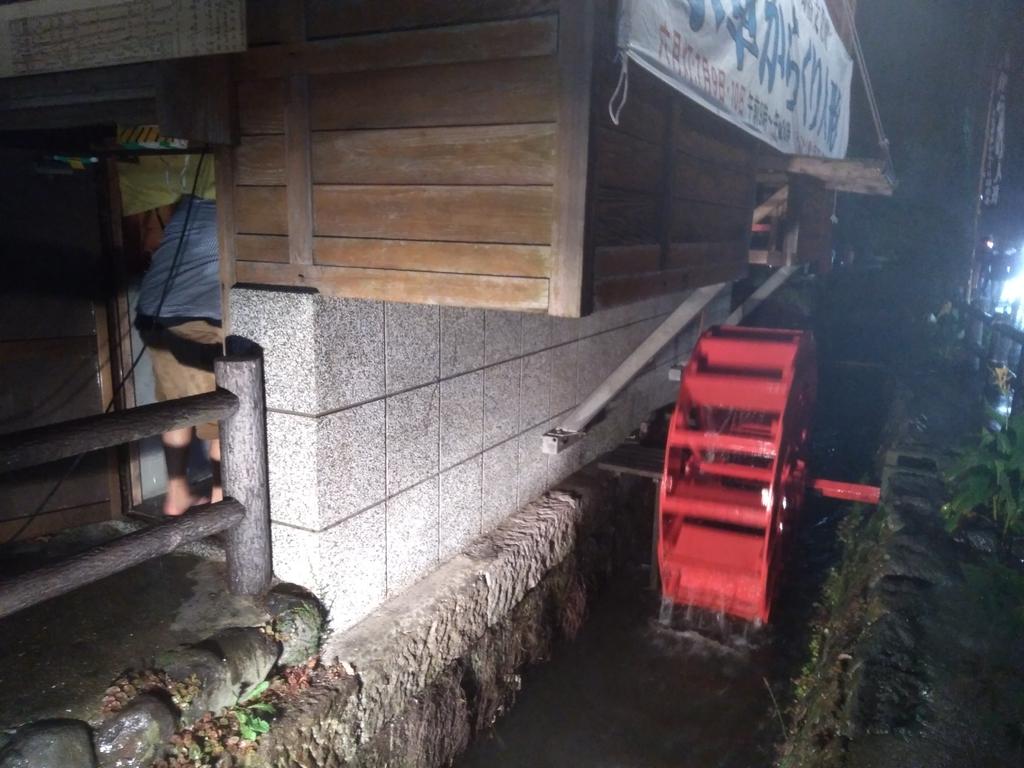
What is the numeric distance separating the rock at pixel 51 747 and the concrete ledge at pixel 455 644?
2.48ft

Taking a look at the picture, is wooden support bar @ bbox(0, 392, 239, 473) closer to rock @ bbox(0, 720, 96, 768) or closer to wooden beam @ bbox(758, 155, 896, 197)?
rock @ bbox(0, 720, 96, 768)

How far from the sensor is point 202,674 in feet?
10.00

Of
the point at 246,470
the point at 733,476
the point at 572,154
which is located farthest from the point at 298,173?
the point at 733,476

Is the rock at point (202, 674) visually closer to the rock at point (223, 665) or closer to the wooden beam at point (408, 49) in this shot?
the rock at point (223, 665)

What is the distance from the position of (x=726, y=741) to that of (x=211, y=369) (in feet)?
15.3

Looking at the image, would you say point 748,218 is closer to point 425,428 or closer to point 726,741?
point 425,428

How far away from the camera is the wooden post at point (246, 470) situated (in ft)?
11.3

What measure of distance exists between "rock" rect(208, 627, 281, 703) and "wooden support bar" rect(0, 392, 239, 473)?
3.35ft

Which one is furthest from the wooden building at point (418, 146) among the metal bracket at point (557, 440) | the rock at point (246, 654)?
the metal bracket at point (557, 440)

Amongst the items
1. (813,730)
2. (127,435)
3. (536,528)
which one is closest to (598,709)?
(536,528)

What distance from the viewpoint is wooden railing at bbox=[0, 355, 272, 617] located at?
2.68 m

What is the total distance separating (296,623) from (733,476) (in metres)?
4.49

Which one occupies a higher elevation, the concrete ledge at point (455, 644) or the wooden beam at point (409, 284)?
the wooden beam at point (409, 284)

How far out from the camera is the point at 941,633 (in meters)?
4.18
